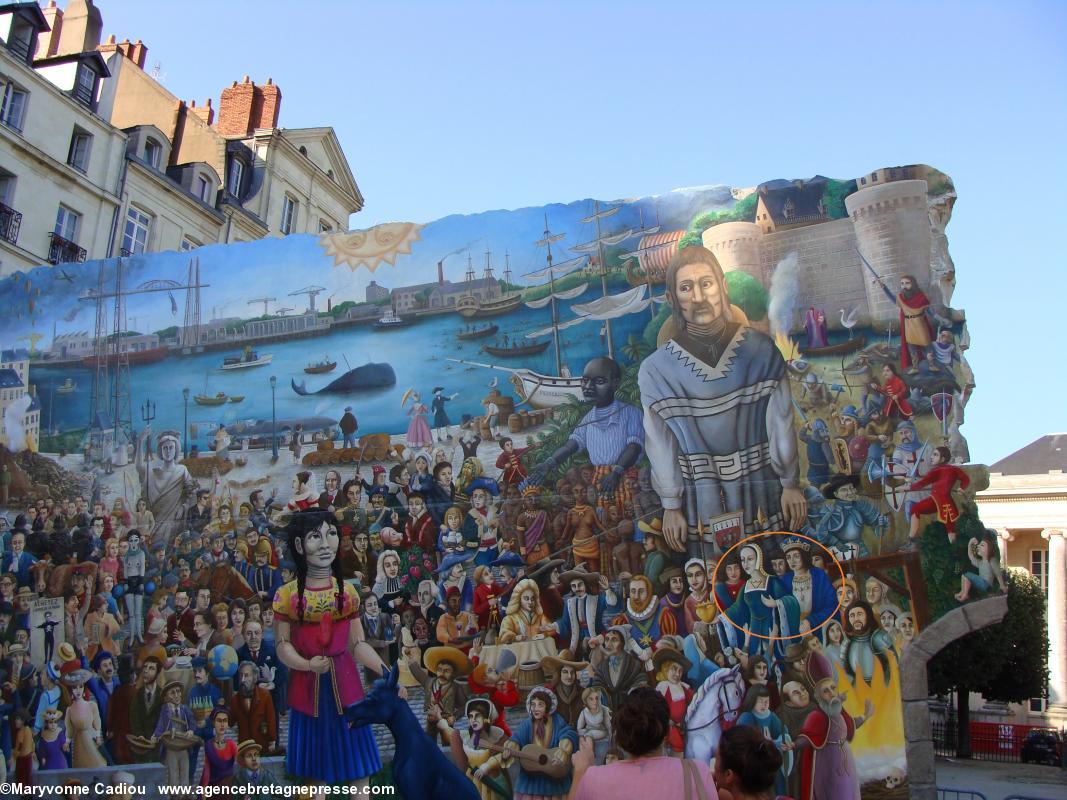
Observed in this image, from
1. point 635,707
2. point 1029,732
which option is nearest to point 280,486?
point 635,707

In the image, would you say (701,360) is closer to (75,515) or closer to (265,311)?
(265,311)

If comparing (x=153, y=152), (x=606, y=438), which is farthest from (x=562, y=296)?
(x=153, y=152)

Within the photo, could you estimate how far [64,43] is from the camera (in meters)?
19.2

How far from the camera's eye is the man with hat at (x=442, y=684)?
1054 centimetres

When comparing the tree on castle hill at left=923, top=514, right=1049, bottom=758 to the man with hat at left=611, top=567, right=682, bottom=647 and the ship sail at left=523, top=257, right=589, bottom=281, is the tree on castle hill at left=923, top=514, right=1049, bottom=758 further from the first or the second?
the ship sail at left=523, top=257, right=589, bottom=281

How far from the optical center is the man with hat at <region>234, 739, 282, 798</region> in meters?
10.9

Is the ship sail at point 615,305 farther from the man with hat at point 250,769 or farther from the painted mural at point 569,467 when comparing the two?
the man with hat at point 250,769

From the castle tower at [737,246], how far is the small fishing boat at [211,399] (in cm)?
630

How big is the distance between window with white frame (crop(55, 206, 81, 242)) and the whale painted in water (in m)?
7.10

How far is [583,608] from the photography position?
10438 millimetres

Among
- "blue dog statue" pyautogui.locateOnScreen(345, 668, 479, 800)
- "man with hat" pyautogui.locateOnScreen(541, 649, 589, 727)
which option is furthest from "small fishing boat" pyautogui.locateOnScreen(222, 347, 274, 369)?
"man with hat" pyautogui.locateOnScreen(541, 649, 589, 727)

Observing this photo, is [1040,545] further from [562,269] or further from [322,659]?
[322,659]

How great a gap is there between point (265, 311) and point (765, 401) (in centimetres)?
642

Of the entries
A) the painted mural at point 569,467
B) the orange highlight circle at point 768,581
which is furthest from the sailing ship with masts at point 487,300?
the orange highlight circle at point 768,581
